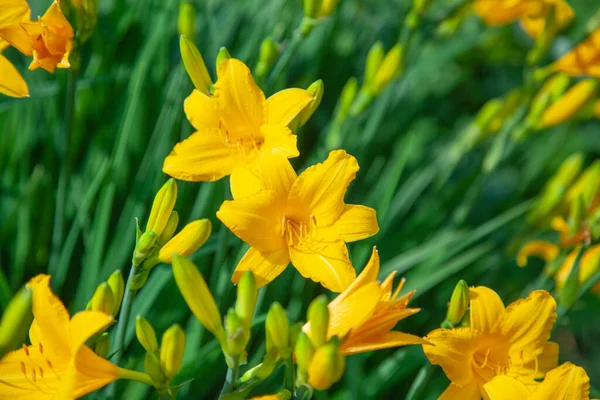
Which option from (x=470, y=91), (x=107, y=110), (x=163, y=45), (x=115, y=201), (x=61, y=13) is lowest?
(x=470, y=91)

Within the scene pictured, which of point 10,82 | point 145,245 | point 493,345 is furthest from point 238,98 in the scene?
point 493,345

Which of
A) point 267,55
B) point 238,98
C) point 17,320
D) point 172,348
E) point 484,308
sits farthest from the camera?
point 267,55

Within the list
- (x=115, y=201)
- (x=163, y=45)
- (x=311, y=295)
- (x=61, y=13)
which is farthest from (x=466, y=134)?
(x=61, y=13)

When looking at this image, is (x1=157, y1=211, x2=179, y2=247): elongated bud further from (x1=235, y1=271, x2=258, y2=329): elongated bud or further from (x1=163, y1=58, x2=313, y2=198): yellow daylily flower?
(x1=235, y1=271, x2=258, y2=329): elongated bud

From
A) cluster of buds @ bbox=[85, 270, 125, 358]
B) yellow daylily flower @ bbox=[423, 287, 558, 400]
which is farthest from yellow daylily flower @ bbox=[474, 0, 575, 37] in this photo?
cluster of buds @ bbox=[85, 270, 125, 358]

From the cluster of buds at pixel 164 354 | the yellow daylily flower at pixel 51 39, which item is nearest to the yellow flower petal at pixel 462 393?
the cluster of buds at pixel 164 354

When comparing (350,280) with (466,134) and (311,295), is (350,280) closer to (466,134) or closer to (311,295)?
(311,295)

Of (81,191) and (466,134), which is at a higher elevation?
(81,191)

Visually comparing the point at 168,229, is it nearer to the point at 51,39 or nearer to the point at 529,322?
the point at 51,39
